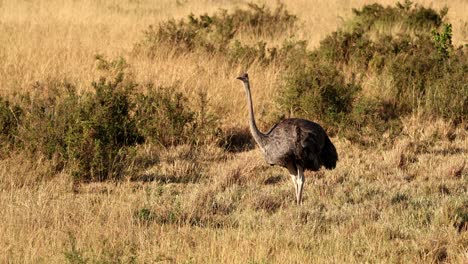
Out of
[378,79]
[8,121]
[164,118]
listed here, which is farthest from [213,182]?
[378,79]

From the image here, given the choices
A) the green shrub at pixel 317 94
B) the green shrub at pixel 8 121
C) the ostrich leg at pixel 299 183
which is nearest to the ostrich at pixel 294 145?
the ostrich leg at pixel 299 183

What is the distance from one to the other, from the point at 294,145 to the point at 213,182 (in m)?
1.18

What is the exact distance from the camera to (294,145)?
24.3 feet

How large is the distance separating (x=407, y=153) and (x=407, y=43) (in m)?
3.77

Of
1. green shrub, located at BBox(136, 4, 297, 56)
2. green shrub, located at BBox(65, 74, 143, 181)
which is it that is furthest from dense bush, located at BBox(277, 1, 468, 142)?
green shrub, located at BBox(65, 74, 143, 181)

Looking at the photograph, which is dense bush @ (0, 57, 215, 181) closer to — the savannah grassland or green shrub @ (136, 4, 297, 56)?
the savannah grassland

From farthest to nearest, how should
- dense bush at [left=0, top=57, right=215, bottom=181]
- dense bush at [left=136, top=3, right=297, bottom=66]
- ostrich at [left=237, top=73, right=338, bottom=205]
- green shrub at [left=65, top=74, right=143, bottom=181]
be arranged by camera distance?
dense bush at [left=136, top=3, right=297, bottom=66] → dense bush at [left=0, top=57, right=215, bottom=181] → green shrub at [left=65, top=74, right=143, bottom=181] → ostrich at [left=237, top=73, right=338, bottom=205]

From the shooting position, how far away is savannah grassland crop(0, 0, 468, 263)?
607 cm

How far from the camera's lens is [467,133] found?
10086mm

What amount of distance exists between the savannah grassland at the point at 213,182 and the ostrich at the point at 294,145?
0.37 meters

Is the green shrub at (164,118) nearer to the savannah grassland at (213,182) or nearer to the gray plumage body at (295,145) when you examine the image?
the savannah grassland at (213,182)

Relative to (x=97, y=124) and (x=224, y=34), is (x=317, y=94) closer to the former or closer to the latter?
(x=97, y=124)

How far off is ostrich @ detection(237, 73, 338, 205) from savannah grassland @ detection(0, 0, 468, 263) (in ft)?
1.21

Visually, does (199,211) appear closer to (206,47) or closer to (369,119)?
(369,119)
